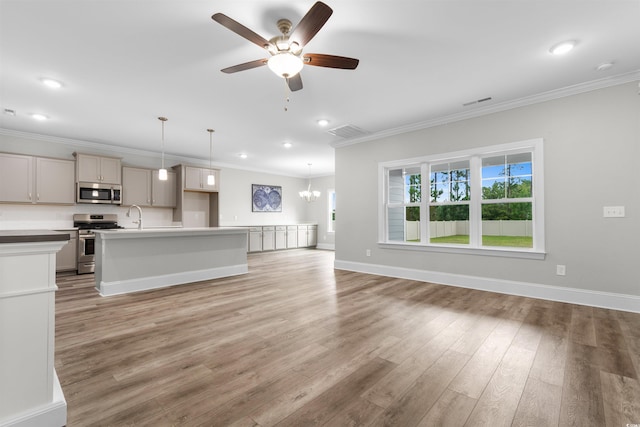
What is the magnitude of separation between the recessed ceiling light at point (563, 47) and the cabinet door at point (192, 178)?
6.95 metres

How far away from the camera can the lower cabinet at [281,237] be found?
8383mm

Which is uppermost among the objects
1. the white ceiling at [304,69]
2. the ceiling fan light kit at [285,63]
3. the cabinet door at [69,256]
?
the white ceiling at [304,69]

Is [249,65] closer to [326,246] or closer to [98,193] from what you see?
[98,193]

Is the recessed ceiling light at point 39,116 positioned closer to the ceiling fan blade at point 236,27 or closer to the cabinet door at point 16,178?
the cabinet door at point 16,178

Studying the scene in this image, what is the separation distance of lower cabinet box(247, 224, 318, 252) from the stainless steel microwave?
132 inches

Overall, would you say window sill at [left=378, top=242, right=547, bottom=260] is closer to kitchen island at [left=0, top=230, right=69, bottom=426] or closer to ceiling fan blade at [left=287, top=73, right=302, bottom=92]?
ceiling fan blade at [left=287, top=73, right=302, bottom=92]

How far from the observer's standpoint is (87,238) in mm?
5316

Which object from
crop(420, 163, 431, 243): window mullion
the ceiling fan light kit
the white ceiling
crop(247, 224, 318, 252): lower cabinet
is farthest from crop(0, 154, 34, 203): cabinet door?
crop(420, 163, 431, 243): window mullion

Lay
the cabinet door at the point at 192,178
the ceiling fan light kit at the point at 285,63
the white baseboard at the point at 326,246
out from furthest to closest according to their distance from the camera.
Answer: the white baseboard at the point at 326,246
the cabinet door at the point at 192,178
the ceiling fan light kit at the point at 285,63

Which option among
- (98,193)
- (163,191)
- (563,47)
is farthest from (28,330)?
(163,191)

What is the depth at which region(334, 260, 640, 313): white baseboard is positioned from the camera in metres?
3.21

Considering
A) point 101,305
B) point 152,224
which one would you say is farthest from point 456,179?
point 152,224

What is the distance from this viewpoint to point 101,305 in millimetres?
3416

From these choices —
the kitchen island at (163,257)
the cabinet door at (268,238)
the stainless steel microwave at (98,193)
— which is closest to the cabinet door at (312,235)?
the cabinet door at (268,238)
